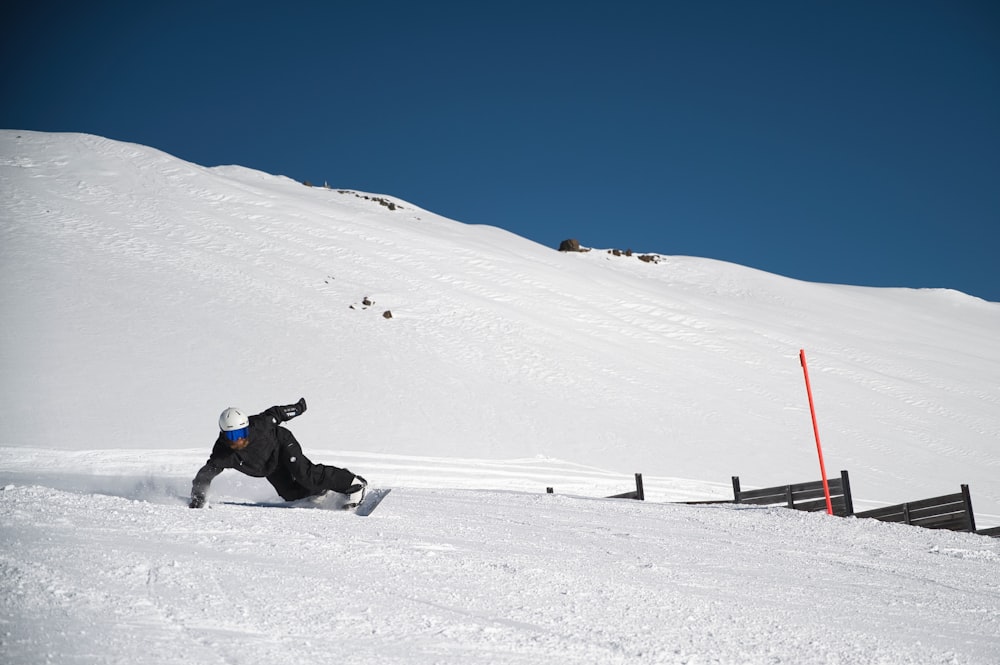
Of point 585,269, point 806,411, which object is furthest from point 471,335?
point 585,269

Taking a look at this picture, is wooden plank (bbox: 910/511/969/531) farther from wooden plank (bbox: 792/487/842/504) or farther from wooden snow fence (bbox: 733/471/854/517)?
wooden plank (bbox: 792/487/842/504)

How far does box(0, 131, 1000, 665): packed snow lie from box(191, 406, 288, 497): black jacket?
401 mm

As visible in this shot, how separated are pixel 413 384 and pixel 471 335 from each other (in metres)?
7.04

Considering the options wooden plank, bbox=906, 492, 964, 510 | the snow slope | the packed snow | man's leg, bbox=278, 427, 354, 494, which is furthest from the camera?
wooden plank, bbox=906, 492, 964, 510

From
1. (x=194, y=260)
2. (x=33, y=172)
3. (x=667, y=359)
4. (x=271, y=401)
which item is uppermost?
(x=33, y=172)

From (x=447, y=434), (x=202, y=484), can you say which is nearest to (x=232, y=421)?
(x=202, y=484)

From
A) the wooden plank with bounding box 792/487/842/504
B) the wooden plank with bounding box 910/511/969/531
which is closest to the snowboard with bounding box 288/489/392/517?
the wooden plank with bounding box 792/487/842/504

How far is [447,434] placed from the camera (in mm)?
27359

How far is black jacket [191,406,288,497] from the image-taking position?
25.4 ft

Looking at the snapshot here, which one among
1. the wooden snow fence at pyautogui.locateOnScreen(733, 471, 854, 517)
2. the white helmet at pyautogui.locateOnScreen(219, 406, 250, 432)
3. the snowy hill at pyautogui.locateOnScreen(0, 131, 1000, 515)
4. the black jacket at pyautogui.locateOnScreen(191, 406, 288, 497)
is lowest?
the wooden snow fence at pyautogui.locateOnScreen(733, 471, 854, 517)

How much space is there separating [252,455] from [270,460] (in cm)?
30

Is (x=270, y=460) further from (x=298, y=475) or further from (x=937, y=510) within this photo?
(x=937, y=510)

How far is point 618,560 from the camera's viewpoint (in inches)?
266

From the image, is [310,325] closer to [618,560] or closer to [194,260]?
[194,260]
